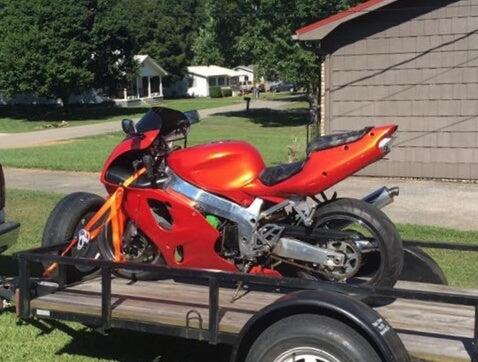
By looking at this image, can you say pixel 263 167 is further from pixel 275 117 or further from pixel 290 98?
pixel 290 98

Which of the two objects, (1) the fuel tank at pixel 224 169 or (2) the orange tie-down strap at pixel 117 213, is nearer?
(1) the fuel tank at pixel 224 169

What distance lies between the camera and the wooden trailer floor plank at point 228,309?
3439 mm

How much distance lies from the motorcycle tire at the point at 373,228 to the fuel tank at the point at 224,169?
1.63 feet

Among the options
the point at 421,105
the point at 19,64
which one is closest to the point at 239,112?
the point at 19,64

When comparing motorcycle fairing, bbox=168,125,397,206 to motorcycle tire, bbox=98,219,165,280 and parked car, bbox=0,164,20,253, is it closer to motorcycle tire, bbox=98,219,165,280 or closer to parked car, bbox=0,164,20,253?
motorcycle tire, bbox=98,219,165,280

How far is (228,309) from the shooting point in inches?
155

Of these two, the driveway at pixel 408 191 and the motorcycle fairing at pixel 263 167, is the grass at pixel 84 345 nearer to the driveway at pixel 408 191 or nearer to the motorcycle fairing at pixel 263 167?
the motorcycle fairing at pixel 263 167

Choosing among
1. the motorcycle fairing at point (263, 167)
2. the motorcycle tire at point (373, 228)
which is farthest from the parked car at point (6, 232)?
the motorcycle tire at point (373, 228)

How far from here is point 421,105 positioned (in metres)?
13.6

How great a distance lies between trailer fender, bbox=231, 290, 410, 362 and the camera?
3.07 metres

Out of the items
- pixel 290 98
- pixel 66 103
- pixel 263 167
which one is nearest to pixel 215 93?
pixel 290 98

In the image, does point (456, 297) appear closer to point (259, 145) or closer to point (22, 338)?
point (22, 338)

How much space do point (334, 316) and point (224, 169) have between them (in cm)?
147

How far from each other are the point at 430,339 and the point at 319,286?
645 mm
